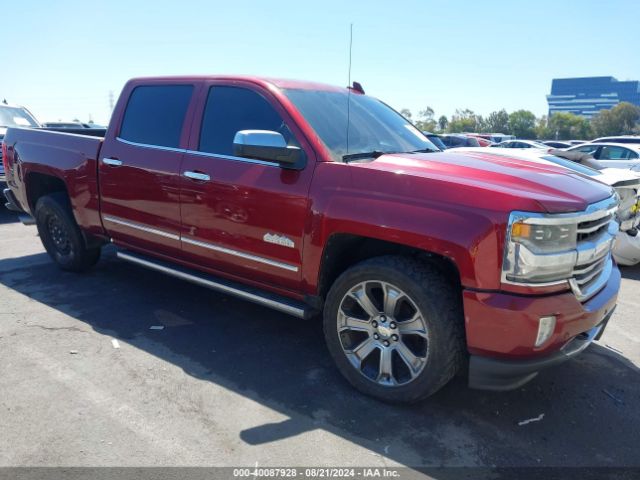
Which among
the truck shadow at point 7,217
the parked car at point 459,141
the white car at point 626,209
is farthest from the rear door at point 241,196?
the parked car at point 459,141

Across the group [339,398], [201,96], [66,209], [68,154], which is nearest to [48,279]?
[66,209]

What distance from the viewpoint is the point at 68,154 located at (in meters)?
4.99

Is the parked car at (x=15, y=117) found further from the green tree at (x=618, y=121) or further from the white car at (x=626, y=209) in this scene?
the green tree at (x=618, y=121)

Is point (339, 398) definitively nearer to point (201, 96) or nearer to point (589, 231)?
point (589, 231)

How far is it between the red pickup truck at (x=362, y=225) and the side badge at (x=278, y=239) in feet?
0.04

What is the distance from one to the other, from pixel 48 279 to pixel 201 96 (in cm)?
280

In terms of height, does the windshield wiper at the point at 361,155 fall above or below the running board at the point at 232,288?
above

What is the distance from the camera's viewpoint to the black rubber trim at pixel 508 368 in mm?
2752

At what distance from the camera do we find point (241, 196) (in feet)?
11.9

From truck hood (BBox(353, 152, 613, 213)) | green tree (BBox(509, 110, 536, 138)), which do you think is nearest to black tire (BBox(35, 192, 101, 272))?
truck hood (BBox(353, 152, 613, 213))

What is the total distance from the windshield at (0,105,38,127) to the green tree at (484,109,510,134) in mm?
80239

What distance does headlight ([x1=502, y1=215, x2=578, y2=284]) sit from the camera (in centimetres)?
264

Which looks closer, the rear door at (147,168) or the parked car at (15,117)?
the rear door at (147,168)

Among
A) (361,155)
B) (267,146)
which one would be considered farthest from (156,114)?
(361,155)
